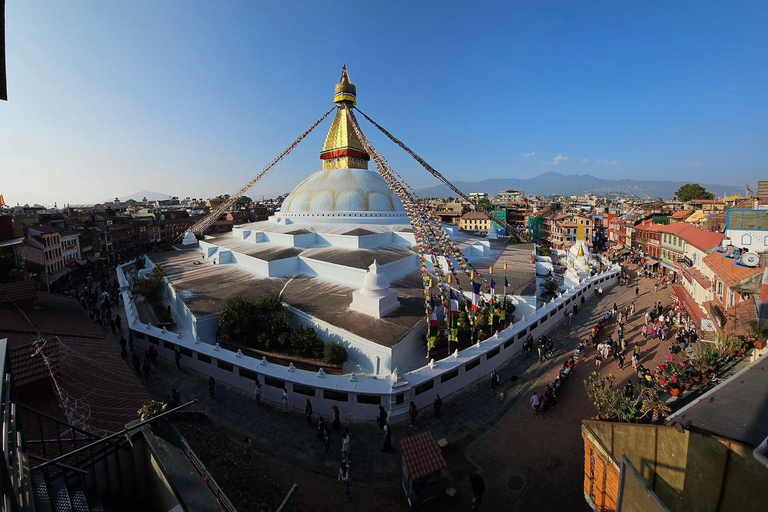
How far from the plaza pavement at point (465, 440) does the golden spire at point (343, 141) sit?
1704 cm

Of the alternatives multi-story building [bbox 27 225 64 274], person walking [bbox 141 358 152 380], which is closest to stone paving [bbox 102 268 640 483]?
person walking [bbox 141 358 152 380]

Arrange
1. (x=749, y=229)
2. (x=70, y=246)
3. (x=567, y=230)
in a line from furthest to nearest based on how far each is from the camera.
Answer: (x=567, y=230) < (x=70, y=246) < (x=749, y=229)

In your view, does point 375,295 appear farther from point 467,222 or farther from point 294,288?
point 467,222

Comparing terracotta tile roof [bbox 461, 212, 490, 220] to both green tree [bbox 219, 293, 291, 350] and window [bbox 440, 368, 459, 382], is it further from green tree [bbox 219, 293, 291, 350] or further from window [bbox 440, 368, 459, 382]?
green tree [bbox 219, 293, 291, 350]

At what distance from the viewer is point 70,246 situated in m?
25.3

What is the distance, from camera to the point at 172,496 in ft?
10.0

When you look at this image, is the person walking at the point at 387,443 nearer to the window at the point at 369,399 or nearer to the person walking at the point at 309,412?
the window at the point at 369,399

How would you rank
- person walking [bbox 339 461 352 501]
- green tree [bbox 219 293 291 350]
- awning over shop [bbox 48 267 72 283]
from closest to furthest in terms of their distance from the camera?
1. person walking [bbox 339 461 352 501]
2. green tree [bbox 219 293 291 350]
3. awning over shop [bbox 48 267 72 283]

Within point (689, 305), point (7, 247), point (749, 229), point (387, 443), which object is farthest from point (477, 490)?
point (7, 247)

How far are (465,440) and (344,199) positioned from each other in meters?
15.6

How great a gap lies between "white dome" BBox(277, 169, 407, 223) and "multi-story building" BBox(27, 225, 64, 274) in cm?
1486

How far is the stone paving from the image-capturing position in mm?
6648

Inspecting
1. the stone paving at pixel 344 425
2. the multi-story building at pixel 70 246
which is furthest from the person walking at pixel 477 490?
the multi-story building at pixel 70 246

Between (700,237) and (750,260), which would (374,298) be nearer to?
(750,260)
